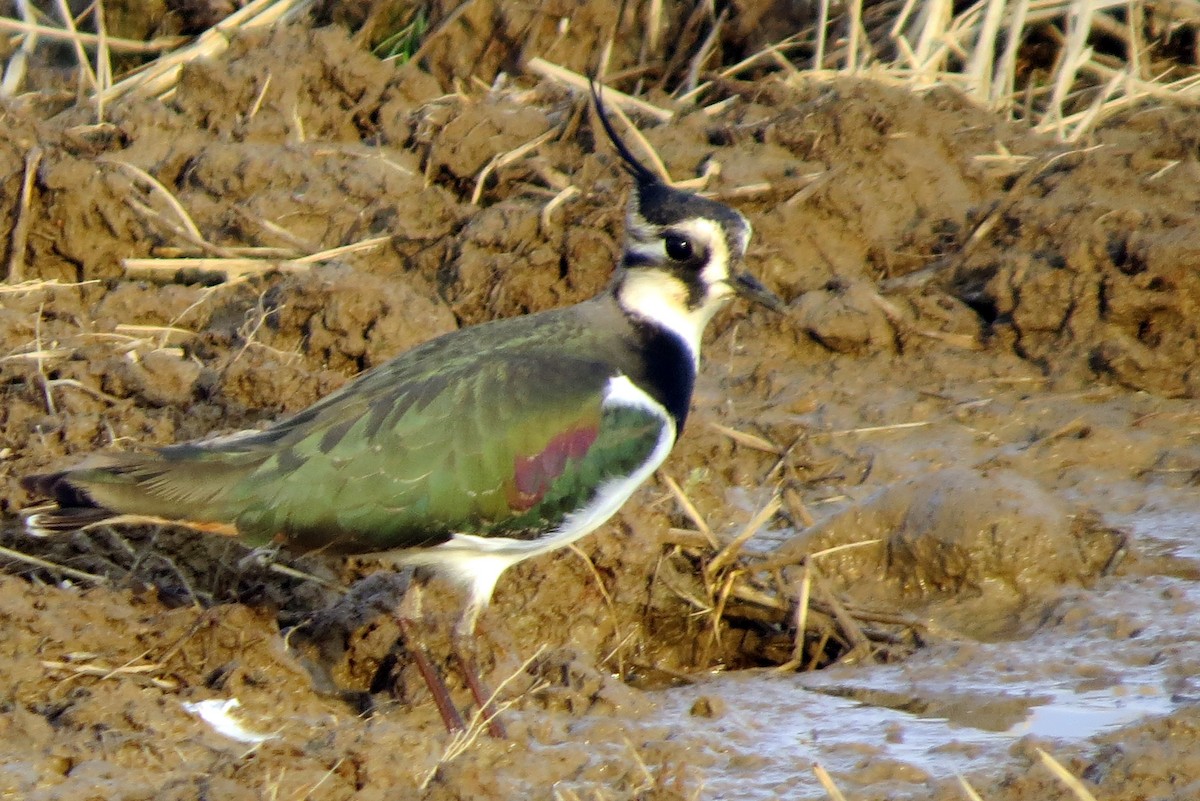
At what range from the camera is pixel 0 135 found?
666 cm

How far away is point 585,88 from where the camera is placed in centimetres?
743

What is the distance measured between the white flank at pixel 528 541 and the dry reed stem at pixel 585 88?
9.45 ft

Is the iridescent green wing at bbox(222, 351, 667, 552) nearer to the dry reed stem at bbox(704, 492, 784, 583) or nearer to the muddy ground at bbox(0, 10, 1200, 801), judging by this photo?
the muddy ground at bbox(0, 10, 1200, 801)

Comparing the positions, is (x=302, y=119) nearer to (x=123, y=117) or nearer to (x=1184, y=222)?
(x=123, y=117)

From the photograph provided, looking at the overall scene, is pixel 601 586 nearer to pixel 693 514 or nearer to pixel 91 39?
pixel 693 514

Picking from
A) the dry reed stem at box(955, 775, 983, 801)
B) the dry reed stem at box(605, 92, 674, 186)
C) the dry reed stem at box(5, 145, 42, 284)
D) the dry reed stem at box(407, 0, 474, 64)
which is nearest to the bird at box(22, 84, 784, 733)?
the dry reed stem at box(955, 775, 983, 801)

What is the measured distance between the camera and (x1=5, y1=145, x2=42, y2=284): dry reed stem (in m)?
6.47

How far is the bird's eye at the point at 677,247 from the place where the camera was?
16.0 feet

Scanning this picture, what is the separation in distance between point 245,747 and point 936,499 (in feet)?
7.89

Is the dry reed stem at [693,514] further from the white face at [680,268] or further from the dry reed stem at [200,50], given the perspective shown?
the dry reed stem at [200,50]

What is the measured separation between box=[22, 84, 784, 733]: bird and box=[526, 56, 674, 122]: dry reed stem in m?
2.46

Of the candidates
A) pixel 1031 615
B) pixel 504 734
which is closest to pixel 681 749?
pixel 504 734

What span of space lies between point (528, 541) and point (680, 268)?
969 mm

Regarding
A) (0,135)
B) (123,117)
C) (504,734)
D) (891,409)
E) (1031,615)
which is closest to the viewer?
(504,734)
